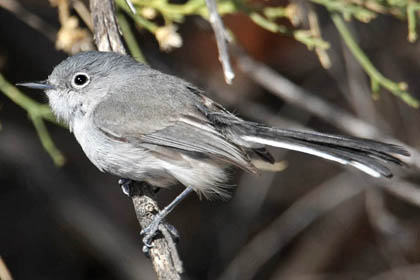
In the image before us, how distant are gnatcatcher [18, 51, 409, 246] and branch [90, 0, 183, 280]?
7 centimetres

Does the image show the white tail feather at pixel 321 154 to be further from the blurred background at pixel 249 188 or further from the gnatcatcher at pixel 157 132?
the blurred background at pixel 249 188

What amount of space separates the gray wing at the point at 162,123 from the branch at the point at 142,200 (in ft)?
0.75

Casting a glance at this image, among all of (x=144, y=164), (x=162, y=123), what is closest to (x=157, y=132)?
(x=162, y=123)

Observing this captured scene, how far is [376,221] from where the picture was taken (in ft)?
14.7

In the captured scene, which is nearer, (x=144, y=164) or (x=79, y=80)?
(x=144, y=164)

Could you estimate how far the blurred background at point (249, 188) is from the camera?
4375 millimetres

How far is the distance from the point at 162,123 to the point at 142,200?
0.34 m

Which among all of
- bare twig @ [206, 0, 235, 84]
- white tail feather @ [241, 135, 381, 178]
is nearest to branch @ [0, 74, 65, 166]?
white tail feather @ [241, 135, 381, 178]

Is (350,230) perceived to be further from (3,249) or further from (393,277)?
A: (3,249)

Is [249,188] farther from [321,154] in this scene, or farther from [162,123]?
[321,154]

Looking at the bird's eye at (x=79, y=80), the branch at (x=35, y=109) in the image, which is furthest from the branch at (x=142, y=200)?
the branch at (x=35, y=109)

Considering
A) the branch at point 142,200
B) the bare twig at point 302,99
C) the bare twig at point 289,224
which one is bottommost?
the branch at point 142,200

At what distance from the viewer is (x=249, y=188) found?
4.87 meters

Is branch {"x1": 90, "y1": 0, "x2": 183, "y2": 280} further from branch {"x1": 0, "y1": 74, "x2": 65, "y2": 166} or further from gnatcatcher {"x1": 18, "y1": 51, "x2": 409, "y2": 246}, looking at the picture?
branch {"x1": 0, "y1": 74, "x2": 65, "y2": 166}
